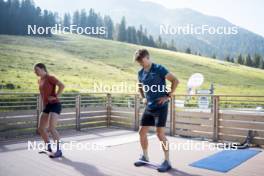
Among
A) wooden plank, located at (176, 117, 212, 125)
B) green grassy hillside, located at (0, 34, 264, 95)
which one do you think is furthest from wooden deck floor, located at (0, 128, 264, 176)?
green grassy hillside, located at (0, 34, 264, 95)

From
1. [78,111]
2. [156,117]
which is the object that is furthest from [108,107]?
[156,117]

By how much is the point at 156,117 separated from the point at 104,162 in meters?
1.26

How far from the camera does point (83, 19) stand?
182ft

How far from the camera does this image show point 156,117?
435cm

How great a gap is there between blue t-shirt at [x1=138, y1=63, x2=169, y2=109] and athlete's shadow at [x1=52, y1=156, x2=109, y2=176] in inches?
47.0

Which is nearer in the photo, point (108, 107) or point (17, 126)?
point (17, 126)

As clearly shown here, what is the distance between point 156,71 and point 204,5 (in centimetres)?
719

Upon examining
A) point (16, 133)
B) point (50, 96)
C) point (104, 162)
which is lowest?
point (104, 162)

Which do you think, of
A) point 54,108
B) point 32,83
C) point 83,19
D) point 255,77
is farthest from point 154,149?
point 83,19

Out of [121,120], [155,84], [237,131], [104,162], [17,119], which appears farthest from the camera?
[121,120]

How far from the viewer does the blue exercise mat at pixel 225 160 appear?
466 cm

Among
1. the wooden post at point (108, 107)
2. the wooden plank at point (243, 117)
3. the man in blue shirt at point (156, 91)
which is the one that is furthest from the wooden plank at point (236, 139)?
the wooden post at point (108, 107)

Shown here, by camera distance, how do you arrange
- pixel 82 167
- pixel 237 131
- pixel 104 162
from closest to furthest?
pixel 82 167 → pixel 104 162 → pixel 237 131

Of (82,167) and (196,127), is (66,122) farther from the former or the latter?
(82,167)
